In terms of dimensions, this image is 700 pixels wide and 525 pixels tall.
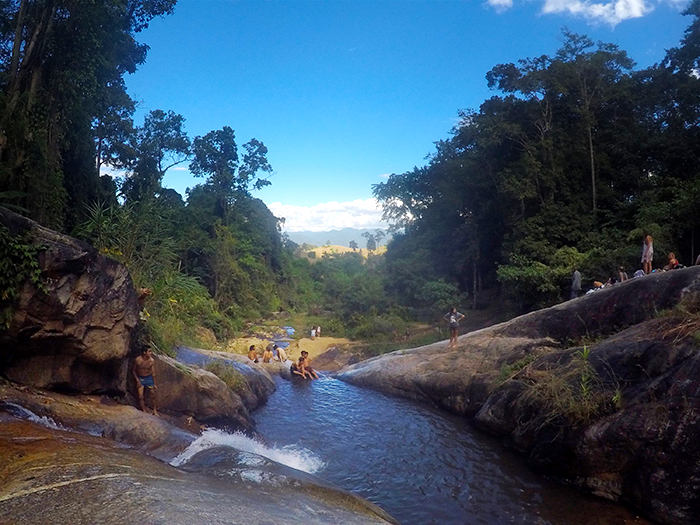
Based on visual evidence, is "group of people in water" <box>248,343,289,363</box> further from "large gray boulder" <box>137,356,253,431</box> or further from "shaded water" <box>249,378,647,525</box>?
"large gray boulder" <box>137,356,253,431</box>

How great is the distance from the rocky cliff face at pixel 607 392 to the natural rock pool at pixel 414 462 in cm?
51

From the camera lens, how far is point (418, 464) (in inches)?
395

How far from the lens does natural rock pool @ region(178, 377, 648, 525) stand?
25.7 ft

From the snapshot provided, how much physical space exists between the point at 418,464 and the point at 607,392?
4.09 metres

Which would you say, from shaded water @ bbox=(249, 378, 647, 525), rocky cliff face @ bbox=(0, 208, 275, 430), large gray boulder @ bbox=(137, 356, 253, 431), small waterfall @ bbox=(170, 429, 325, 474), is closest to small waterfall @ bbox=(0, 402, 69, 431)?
rocky cliff face @ bbox=(0, 208, 275, 430)

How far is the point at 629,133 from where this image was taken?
24.9 m

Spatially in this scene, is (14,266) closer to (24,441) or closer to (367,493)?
(24,441)

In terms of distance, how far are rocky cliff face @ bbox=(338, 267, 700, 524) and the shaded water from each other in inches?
20.0

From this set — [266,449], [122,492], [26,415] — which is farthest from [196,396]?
[122,492]

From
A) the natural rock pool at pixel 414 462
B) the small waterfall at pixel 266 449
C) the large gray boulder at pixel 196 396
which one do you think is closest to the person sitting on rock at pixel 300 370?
the natural rock pool at pixel 414 462

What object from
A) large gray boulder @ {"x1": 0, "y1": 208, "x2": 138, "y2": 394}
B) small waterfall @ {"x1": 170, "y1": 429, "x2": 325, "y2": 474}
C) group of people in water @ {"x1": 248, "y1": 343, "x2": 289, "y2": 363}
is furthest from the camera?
group of people in water @ {"x1": 248, "y1": 343, "x2": 289, "y2": 363}

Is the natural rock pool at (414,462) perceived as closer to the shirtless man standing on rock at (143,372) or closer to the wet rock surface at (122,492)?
the shirtless man standing on rock at (143,372)

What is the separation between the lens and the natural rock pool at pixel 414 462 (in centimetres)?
783

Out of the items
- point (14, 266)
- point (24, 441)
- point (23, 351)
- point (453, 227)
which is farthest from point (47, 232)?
point (453, 227)
